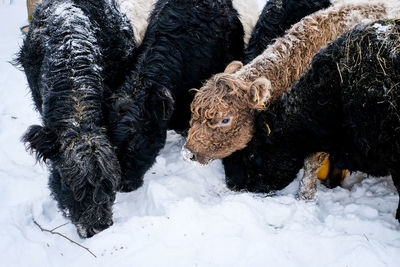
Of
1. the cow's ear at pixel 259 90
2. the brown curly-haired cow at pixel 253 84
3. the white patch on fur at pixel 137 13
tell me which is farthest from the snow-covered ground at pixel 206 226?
the white patch on fur at pixel 137 13

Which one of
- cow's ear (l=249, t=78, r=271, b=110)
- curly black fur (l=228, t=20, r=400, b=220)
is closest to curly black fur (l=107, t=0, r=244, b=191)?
cow's ear (l=249, t=78, r=271, b=110)

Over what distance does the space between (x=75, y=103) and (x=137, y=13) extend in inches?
94.5

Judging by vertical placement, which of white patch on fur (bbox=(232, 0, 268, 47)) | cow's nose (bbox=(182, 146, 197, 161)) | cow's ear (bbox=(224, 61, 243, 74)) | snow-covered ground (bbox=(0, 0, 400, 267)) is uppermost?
white patch on fur (bbox=(232, 0, 268, 47))

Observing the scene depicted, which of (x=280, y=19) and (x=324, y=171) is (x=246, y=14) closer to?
(x=280, y=19)

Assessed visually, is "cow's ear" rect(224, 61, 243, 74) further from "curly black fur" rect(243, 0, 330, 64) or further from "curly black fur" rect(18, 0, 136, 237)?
"curly black fur" rect(18, 0, 136, 237)

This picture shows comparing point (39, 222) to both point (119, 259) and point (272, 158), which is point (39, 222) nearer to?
point (119, 259)

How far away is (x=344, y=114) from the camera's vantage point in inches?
128

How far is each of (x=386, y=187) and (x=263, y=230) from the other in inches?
72.0

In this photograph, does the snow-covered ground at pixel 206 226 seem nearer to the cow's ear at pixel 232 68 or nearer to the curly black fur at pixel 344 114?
the curly black fur at pixel 344 114

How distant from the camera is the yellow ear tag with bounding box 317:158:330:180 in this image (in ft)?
14.4

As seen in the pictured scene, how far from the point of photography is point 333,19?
4238 mm

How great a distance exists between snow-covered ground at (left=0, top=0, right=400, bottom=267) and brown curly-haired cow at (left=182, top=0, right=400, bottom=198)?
0.55 metres

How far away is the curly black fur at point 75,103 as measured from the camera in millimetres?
3266

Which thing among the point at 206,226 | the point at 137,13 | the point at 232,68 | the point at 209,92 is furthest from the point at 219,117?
the point at 137,13
